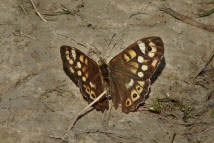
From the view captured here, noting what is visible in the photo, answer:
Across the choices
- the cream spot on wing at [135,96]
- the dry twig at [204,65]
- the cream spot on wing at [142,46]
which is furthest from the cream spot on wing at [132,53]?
the dry twig at [204,65]

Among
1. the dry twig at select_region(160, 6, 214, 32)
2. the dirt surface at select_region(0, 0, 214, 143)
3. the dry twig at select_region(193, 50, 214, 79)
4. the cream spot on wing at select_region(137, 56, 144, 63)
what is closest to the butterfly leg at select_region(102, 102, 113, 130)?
the dirt surface at select_region(0, 0, 214, 143)

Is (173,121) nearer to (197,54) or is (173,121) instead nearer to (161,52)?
(161,52)

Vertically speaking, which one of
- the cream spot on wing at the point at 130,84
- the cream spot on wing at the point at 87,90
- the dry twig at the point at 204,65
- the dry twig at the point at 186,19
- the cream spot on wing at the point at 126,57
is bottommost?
the cream spot on wing at the point at 87,90

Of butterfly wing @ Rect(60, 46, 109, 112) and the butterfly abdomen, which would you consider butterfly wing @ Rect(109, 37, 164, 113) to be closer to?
the butterfly abdomen

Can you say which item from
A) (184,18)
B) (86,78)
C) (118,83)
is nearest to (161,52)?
(118,83)

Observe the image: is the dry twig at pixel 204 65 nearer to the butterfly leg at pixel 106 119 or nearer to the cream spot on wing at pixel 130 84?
the cream spot on wing at pixel 130 84

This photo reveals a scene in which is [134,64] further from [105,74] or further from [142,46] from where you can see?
[105,74]
